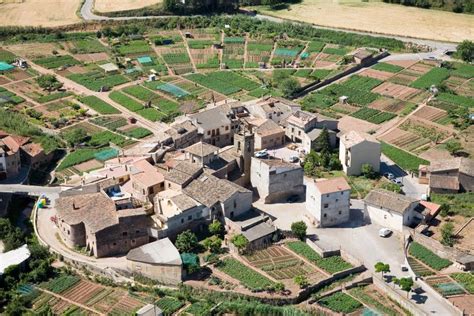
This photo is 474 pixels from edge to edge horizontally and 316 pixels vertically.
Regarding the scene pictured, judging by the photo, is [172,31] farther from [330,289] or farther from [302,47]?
[330,289]

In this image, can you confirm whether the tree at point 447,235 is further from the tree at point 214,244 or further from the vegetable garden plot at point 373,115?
the vegetable garden plot at point 373,115

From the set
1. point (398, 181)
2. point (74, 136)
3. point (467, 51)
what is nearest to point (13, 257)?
point (74, 136)

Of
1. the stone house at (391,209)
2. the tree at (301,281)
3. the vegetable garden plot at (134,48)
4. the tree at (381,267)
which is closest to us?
the tree at (301,281)

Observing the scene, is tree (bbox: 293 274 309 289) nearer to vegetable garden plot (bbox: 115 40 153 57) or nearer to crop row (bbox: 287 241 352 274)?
crop row (bbox: 287 241 352 274)

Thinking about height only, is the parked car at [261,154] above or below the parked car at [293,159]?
above

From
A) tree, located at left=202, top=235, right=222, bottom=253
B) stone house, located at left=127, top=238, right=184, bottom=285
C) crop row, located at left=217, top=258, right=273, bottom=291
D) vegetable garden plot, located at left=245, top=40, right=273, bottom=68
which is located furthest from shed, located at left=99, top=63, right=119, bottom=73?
crop row, located at left=217, top=258, right=273, bottom=291

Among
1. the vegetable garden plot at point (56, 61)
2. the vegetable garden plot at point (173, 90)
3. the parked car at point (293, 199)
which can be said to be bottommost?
the parked car at point (293, 199)

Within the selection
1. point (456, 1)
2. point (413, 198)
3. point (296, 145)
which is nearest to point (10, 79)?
point (296, 145)

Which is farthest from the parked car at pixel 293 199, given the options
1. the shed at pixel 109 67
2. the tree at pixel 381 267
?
the shed at pixel 109 67
